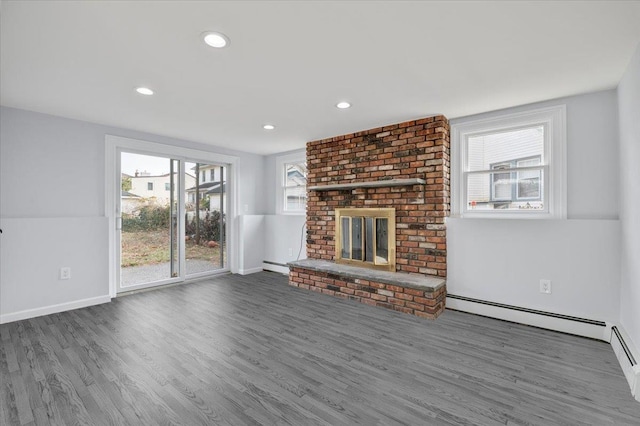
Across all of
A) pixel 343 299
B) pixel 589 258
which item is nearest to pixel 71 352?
pixel 343 299

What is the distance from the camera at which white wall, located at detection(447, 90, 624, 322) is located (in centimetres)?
279

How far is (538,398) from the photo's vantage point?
189 centimetres

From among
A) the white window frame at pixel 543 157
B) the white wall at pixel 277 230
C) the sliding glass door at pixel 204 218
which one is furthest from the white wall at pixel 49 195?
the white window frame at pixel 543 157

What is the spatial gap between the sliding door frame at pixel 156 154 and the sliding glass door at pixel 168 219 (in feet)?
0.18

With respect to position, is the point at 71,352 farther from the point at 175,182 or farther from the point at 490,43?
the point at 490,43

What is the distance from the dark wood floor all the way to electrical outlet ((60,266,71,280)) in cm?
43

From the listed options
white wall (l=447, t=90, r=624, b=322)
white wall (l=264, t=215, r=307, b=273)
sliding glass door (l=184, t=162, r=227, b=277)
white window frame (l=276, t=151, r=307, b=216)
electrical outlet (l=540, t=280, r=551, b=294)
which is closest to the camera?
white wall (l=447, t=90, r=624, b=322)

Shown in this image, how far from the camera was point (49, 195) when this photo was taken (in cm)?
354

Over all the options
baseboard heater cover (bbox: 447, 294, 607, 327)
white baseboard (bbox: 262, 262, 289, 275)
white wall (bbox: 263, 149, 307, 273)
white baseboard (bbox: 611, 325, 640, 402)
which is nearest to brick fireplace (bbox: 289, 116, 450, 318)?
baseboard heater cover (bbox: 447, 294, 607, 327)

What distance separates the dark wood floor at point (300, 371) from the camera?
1744mm

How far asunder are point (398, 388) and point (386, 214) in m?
2.41

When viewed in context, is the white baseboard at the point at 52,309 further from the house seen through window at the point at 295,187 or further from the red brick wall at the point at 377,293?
the house seen through window at the point at 295,187

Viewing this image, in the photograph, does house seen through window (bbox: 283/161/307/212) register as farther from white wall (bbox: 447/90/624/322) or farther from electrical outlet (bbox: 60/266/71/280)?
electrical outlet (bbox: 60/266/71/280)

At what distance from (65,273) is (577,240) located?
5632mm
